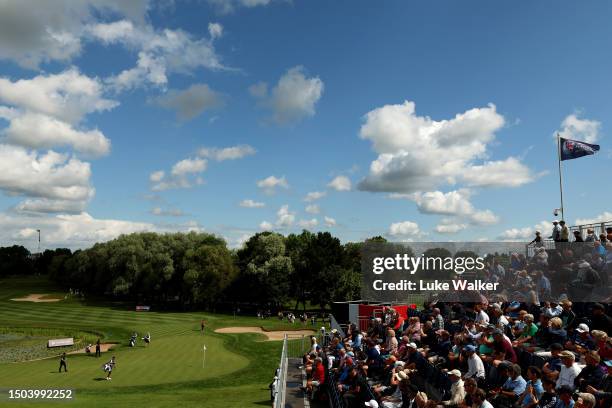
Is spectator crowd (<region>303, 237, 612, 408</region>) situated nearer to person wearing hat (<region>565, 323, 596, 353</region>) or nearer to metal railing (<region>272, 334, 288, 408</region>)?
person wearing hat (<region>565, 323, 596, 353</region>)

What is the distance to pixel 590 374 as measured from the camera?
8.12m

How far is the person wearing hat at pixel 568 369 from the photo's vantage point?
8.34 metres

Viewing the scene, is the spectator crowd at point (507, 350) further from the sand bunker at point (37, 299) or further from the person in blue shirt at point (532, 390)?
the sand bunker at point (37, 299)

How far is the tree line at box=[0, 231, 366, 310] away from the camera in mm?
66000

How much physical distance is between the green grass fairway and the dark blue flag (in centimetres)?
1980

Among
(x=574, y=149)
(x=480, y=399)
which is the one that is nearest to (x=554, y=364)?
(x=480, y=399)

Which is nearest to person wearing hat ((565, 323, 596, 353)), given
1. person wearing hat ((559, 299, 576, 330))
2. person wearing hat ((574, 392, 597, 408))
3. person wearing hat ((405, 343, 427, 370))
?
person wearing hat ((559, 299, 576, 330))

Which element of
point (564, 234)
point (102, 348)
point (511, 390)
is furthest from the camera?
point (102, 348)

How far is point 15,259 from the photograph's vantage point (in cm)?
15488

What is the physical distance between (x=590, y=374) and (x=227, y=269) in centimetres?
6459

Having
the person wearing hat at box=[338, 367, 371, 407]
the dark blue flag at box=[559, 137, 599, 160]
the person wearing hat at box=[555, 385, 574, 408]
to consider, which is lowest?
the person wearing hat at box=[338, 367, 371, 407]

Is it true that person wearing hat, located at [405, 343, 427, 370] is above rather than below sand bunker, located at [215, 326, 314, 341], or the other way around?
above

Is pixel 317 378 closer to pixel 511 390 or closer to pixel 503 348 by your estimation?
pixel 503 348

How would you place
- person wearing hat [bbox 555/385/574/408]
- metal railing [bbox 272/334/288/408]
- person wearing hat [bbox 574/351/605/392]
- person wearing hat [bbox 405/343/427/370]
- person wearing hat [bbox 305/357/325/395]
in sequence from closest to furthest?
person wearing hat [bbox 555/385/574/408] → person wearing hat [bbox 574/351/605/392] → metal railing [bbox 272/334/288/408] → person wearing hat [bbox 405/343/427/370] → person wearing hat [bbox 305/357/325/395]
